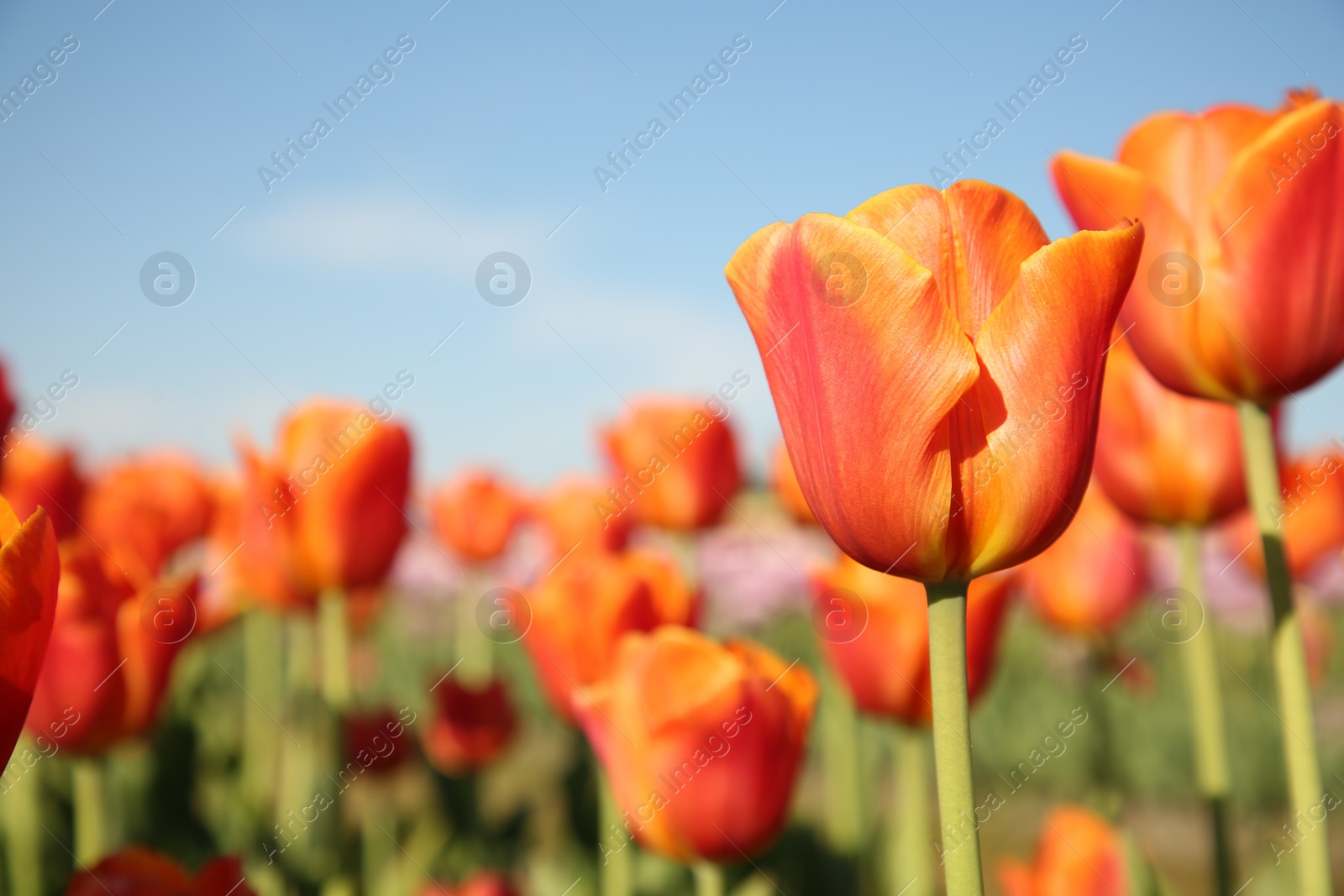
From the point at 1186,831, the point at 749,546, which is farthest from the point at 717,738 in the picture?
the point at 749,546

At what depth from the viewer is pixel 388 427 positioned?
1.56 m

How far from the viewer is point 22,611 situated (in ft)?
1.66

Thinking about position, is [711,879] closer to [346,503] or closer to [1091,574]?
[346,503]

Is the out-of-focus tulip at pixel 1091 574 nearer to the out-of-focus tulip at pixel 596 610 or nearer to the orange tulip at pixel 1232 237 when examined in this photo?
the out-of-focus tulip at pixel 596 610

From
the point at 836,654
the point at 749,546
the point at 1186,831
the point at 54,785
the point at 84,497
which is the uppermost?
the point at 84,497

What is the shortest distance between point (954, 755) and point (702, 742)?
566 mm

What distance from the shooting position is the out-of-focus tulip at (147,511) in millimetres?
1918

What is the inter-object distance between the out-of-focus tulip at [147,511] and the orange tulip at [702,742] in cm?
94

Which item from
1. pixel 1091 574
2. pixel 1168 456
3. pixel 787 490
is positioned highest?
pixel 787 490

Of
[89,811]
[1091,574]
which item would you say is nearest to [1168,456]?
[1091,574]

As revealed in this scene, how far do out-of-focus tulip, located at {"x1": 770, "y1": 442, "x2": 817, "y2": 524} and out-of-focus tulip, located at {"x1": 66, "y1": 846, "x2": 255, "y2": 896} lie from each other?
1220 millimetres

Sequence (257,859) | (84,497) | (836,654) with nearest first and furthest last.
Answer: (836,654), (257,859), (84,497)

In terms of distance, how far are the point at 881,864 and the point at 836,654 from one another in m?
0.53

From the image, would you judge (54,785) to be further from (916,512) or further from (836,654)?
(916,512)
